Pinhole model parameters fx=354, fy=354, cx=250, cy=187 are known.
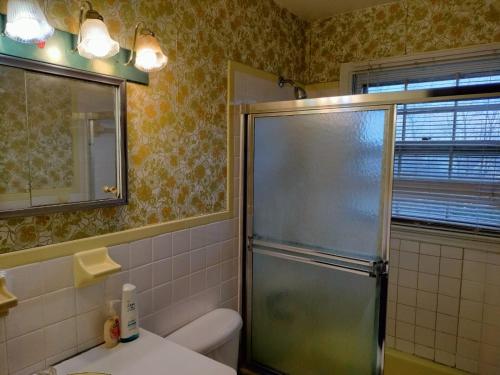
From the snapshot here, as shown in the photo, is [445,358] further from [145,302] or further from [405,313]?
[145,302]

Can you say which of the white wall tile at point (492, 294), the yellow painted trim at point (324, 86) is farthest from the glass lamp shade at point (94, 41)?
the white wall tile at point (492, 294)

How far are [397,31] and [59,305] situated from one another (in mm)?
2268

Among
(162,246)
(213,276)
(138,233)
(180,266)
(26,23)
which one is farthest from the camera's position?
(213,276)

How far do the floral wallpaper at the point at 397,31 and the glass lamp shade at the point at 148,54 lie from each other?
4.70 feet

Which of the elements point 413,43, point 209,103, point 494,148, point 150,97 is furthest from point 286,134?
point 494,148

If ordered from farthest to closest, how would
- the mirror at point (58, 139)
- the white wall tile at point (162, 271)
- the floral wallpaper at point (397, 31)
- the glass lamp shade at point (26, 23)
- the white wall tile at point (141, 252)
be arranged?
the floral wallpaper at point (397, 31)
the white wall tile at point (162, 271)
the white wall tile at point (141, 252)
the mirror at point (58, 139)
the glass lamp shade at point (26, 23)

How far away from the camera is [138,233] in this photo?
144 centimetres

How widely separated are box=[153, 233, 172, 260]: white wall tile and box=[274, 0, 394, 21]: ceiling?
1564 mm

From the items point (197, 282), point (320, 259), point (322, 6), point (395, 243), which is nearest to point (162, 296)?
point (197, 282)

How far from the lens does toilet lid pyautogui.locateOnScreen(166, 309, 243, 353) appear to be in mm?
1557

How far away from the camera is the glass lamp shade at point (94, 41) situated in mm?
1104

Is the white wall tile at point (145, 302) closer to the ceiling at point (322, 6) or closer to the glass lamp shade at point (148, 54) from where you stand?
the glass lamp shade at point (148, 54)

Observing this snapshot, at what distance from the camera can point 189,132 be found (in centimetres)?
164

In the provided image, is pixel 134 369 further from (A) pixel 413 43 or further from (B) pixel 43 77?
(A) pixel 413 43
